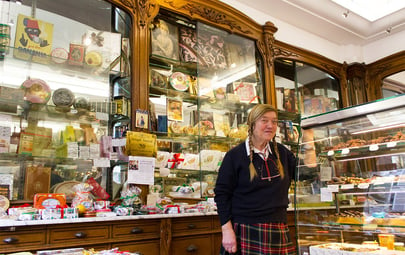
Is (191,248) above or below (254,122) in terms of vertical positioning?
below

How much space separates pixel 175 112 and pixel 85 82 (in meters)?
1.01

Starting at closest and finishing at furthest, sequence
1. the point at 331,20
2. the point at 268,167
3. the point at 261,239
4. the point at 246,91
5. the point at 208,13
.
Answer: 1. the point at 261,239
2. the point at 268,167
3. the point at 208,13
4. the point at 246,91
5. the point at 331,20

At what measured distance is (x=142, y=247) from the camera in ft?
8.98

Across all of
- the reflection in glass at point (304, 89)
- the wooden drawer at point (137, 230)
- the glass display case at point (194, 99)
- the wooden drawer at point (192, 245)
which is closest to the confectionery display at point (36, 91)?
the glass display case at point (194, 99)

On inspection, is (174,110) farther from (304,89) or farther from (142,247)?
(304,89)

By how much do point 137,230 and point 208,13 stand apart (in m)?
2.67

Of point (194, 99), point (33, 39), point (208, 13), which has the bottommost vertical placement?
point (194, 99)

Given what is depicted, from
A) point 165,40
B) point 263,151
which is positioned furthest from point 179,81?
point 263,151

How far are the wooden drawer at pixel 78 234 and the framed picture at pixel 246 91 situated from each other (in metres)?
2.44

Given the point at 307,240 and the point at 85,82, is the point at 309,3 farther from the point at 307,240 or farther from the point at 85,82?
the point at 307,240

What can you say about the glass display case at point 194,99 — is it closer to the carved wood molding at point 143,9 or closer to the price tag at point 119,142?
the carved wood molding at point 143,9

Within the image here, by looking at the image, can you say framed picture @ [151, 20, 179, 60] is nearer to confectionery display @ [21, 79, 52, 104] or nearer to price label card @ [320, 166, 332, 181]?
confectionery display @ [21, 79, 52, 104]

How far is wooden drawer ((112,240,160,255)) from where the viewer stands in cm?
263

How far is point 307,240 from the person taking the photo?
237 cm
